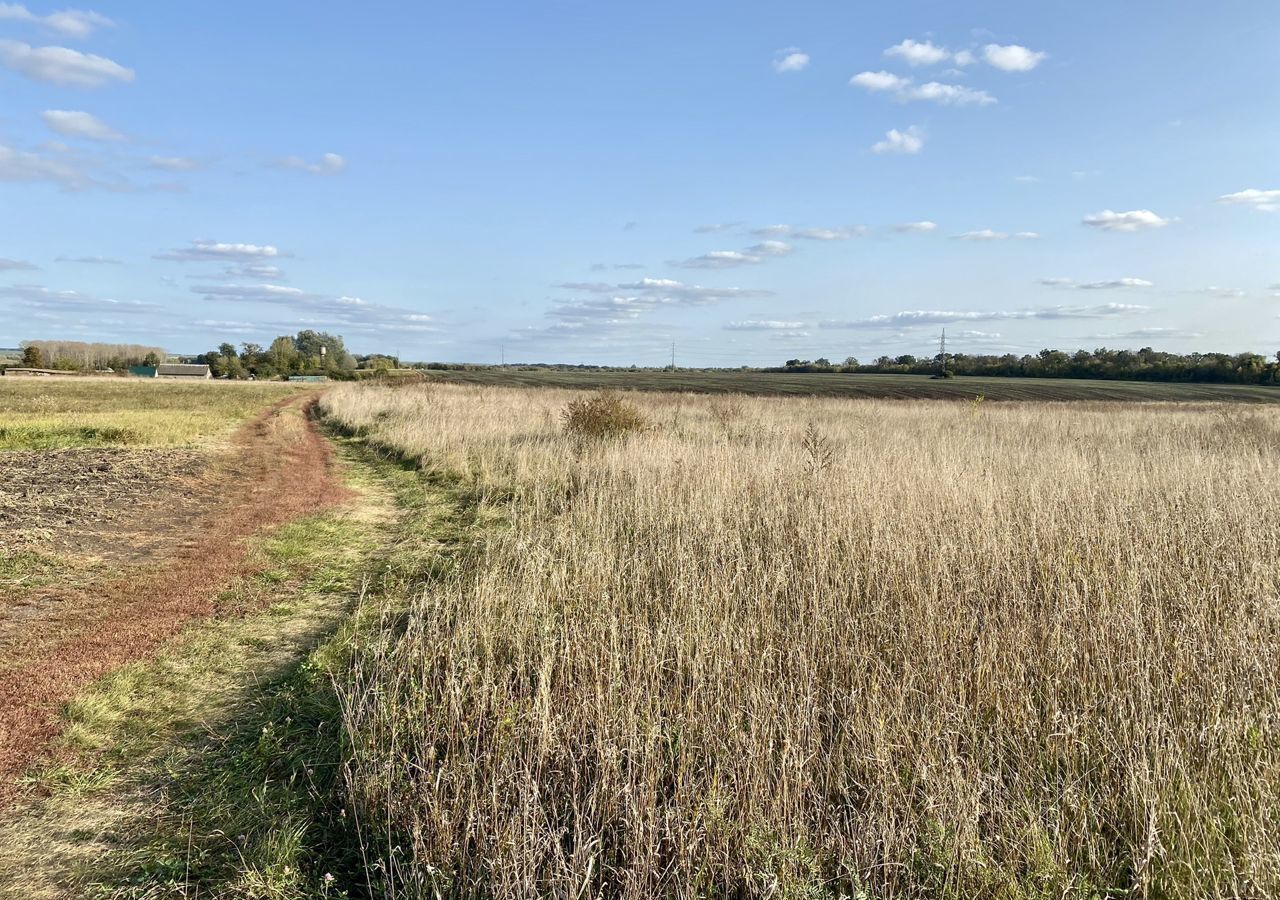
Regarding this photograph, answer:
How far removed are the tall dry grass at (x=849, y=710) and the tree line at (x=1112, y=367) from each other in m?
83.2

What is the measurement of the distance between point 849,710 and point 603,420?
1336 cm

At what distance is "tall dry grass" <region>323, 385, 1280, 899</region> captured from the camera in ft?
8.49

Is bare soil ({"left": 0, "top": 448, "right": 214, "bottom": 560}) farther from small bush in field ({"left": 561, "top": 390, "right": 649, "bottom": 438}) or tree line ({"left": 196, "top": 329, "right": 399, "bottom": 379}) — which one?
tree line ({"left": 196, "top": 329, "right": 399, "bottom": 379})

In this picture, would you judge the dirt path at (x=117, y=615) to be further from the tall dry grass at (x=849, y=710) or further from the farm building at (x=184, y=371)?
the farm building at (x=184, y=371)

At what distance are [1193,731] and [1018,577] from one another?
7.03 feet

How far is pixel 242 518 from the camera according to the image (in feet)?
32.1

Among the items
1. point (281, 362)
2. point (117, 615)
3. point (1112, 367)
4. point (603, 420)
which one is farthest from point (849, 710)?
point (281, 362)

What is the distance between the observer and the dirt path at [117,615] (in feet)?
13.0

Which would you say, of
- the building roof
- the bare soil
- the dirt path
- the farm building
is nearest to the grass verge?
the dirt path

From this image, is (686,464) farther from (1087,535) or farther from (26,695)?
(26,695)

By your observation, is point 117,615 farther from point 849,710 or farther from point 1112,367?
point 1112,367

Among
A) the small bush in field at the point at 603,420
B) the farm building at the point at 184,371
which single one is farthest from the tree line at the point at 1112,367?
the farm building at the point at 184,371

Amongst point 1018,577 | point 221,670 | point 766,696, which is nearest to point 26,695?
point 221,670

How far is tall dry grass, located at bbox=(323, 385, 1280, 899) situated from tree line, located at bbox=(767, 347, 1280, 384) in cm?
8321
